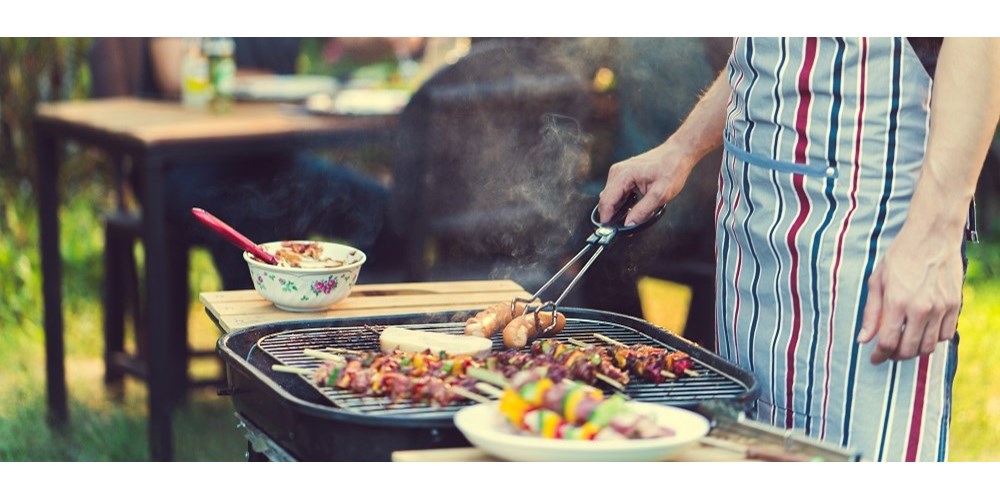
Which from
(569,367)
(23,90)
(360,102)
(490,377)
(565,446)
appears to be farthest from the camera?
(23,90)

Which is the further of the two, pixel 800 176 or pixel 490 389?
pixel 800 176

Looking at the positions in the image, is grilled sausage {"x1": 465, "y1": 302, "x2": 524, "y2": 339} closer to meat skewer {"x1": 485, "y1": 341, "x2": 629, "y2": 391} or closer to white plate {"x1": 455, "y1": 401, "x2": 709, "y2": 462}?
meat skewer {"x1": 485, "y1": 341, "x2": 629, "y2": 391}

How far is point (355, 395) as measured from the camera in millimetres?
1691

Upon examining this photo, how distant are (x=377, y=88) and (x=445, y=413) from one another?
2.43 meters

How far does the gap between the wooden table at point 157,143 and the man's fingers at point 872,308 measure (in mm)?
1876

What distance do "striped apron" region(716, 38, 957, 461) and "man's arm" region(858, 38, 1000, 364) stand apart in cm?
9

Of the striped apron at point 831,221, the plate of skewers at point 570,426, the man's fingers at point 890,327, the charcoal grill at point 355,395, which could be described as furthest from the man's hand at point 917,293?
the plate of skewers at point 570,426

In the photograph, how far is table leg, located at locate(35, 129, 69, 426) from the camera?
3.71m

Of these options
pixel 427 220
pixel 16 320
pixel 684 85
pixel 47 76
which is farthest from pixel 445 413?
pixel 47 76

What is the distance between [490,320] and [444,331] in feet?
0.31

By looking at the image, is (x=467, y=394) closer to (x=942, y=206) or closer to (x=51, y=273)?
(x=942, y=206)

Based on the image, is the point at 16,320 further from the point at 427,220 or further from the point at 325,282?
the point at 325,282

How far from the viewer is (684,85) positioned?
2711mm

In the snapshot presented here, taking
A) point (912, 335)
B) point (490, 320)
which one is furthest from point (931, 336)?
point (490, 320)
